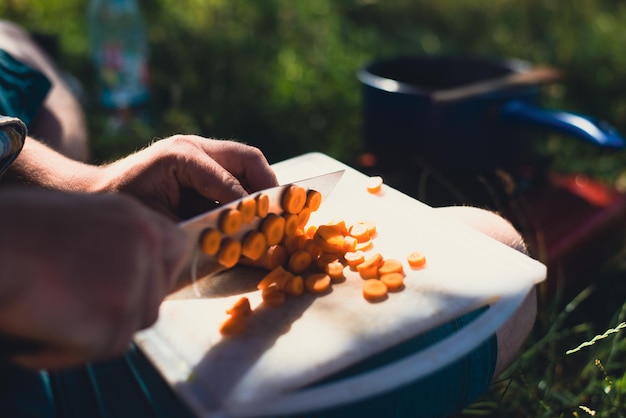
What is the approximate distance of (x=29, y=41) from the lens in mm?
2299

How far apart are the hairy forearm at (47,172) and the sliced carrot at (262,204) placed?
0.44m

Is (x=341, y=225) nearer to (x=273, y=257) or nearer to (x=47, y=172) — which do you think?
(x=273, y=257)

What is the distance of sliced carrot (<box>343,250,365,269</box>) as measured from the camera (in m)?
1.08

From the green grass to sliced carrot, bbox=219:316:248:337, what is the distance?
3.10 ft

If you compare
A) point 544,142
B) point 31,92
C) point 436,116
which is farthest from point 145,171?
point 544,142

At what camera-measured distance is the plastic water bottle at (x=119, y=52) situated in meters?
2.62

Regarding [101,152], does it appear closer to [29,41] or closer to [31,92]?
[29,41]

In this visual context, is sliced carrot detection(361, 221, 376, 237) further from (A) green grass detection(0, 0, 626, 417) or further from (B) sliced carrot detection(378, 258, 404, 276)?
(A) green grass detection(0, 0, 626, 417)

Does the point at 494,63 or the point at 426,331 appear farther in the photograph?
the point at 494,63

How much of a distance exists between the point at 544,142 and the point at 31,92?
6.68ft

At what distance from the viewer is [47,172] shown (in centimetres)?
132

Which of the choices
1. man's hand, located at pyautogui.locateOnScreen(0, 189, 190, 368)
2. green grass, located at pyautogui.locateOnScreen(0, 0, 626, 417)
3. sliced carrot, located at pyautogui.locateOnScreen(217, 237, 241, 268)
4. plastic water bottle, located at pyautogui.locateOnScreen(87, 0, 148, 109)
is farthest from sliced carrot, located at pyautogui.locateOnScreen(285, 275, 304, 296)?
plastic water bottle, located at pyautogui.locateOnScreen(87, 0, 148, 109)

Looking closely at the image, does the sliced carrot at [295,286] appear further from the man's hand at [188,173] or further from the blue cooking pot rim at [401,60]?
the blue cooking pot rim at [401,60]

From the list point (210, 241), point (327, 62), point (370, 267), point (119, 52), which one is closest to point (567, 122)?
point (370, 267)
